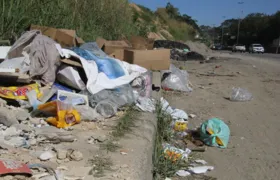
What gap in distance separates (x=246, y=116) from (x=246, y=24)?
284 feet

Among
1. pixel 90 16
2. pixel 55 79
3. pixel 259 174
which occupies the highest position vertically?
pixel 90 16

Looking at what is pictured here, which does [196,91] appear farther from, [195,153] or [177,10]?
[177,10]

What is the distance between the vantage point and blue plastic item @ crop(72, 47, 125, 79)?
430cm

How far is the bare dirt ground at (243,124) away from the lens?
353cm

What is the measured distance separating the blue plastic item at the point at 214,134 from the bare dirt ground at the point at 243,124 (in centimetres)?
11

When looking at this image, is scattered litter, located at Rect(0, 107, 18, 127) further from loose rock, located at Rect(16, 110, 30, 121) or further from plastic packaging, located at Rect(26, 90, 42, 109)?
plastic packaging, located at Rect(26, 90, 42, 109)

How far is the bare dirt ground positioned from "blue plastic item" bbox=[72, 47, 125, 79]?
1433mm

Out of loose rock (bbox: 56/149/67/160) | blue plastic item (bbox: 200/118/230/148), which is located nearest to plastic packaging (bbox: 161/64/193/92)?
Result: blue plastic item (bbox: 200/118/230/148)

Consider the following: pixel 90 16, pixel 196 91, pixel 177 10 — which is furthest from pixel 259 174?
pixel 177 10

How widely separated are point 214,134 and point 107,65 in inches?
62.1

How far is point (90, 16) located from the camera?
798 centimetres

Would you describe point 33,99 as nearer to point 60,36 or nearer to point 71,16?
point 60,36

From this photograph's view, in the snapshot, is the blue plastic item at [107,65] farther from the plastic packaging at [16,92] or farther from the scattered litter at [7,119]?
the scattered litter at [7,119]

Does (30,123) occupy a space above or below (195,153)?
above
